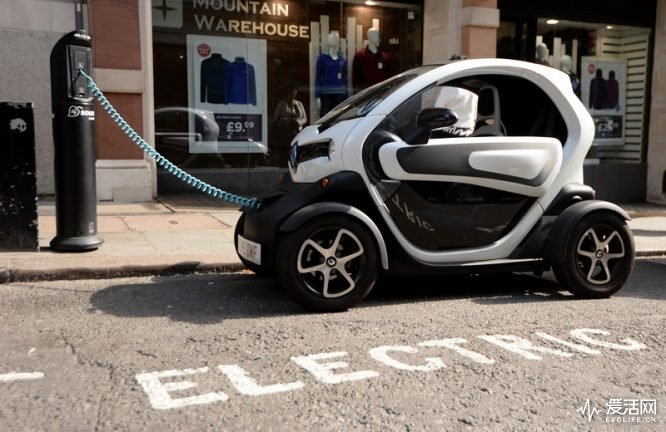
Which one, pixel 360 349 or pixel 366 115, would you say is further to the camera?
pixel 366 115

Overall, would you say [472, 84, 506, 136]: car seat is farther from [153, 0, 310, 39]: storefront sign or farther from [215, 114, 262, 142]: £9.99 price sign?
[153, 0, 310, 39]: storefront sign

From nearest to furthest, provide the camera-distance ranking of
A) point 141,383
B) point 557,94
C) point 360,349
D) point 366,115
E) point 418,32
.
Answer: point 141,383, point 360,349, point 366,115, point 557,94, point 418,32

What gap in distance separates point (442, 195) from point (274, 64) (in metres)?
7.83

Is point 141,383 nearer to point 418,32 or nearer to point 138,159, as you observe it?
point 138,159

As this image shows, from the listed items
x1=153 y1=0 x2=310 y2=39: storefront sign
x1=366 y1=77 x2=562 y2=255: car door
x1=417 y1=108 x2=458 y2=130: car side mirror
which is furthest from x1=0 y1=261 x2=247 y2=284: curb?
x1=153 y1=0 x2=310 y2=39: storefront sign

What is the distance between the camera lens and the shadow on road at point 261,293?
16.1 feet

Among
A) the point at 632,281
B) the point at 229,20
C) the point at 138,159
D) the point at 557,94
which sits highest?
the point at 229,20

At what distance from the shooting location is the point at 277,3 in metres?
12.1

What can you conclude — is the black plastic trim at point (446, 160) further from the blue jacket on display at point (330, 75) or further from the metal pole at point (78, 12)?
the blue jacket on display at point (330, 75)

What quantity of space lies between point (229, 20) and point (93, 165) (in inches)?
239

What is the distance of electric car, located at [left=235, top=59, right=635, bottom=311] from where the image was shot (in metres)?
4.83

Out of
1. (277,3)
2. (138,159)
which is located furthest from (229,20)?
(138,159)

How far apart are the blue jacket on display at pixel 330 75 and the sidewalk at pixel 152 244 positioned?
11.0 feet

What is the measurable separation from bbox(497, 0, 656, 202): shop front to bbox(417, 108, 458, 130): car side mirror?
9320 mm
